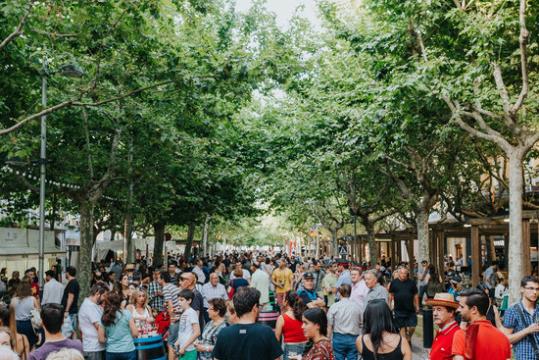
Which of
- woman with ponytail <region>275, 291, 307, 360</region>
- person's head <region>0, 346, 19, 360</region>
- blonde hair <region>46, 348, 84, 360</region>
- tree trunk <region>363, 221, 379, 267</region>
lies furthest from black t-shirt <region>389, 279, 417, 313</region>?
tree trunk <region>363, 221, 379, 267</region>

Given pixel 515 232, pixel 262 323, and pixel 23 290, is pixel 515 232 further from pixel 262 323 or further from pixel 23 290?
pixel 23 290

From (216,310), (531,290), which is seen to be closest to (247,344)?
(216,310)

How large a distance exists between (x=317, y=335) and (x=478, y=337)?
173 centimetres

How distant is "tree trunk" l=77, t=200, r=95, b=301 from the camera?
18.0m

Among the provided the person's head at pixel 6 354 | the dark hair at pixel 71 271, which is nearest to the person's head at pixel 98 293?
the person's head at pixel 6 354

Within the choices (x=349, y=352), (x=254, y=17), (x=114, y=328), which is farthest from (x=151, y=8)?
(x=254, y=17)

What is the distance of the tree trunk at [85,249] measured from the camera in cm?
1798

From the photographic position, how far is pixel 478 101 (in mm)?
13680

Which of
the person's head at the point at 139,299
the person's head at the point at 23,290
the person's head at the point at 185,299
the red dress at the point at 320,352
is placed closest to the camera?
the red dress at the point at 320,352

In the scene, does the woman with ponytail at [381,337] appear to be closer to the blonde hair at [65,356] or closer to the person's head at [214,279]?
the blonde hair at [65,356]

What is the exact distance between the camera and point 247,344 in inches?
224

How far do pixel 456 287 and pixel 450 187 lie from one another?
13.4 meters

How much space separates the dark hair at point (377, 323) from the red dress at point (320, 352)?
2.65ft

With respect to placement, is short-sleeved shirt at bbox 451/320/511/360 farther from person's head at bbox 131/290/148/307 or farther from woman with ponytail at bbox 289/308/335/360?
person's head at bbox 131/290/148/307
